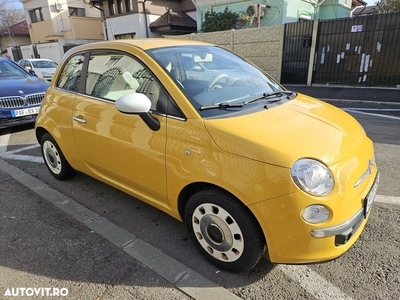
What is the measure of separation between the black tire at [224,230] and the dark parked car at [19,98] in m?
5.29

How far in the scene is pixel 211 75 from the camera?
266 centimetres

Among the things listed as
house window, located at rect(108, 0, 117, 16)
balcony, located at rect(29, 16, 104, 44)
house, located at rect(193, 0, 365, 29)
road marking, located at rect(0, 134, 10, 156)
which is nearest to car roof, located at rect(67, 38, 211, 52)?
road marking, located at rect(0, 134, 10, 156)

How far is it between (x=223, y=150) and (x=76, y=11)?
31503 millimetres

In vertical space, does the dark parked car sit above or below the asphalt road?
above

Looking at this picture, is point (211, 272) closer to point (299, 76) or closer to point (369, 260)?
point (369, 260)

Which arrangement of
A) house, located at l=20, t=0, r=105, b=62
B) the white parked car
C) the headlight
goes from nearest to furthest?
the headlight, the white parked car, house, located at l=20, t=0, r=105, b=62

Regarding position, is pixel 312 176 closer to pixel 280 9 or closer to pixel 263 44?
pixel 263 44

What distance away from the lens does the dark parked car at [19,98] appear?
5825 millimetres

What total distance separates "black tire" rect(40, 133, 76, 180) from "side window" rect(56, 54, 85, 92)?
2.35 ft

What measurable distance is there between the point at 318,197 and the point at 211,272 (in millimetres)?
1047

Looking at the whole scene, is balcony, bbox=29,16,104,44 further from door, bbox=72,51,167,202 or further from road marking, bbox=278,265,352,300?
road marking, bbox=278,265,352,300

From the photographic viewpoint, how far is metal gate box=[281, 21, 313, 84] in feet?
35.0

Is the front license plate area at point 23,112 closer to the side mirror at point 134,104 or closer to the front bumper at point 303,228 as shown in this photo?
the side mirror at point 134,104

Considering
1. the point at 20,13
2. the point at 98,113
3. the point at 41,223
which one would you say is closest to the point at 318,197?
the point at 98,113
